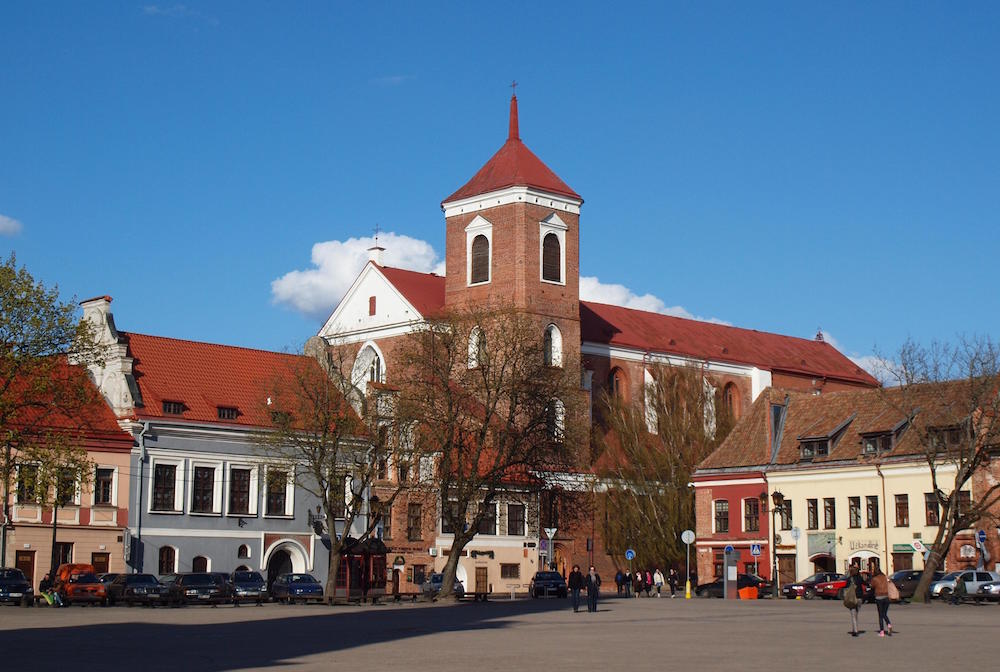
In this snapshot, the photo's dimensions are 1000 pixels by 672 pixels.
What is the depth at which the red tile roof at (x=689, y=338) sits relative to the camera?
8856cm

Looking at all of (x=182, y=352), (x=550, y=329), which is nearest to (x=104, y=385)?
(x=182, y=352)

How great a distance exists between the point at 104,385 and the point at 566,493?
22.1m

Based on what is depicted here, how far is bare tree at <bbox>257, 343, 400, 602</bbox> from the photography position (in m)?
58.5

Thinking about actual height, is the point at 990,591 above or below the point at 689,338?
below

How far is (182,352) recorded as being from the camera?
68.1 m

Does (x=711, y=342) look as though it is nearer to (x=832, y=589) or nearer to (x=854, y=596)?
(x=832, y=589)

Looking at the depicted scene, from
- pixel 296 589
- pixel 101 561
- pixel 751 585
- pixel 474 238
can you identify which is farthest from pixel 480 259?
pixel 296 589

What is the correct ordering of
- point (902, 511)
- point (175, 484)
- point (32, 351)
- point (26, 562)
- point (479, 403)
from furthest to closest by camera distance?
point (479, 403), point (175, 484), point (902, 511), point (26, 562), point (32, 351)

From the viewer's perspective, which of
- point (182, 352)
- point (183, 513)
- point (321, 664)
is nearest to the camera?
point (321, 664)

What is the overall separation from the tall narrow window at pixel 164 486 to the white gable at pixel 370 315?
77.8 ft

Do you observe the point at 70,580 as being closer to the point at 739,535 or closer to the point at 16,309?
the point at 16,309

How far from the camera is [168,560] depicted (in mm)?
61500

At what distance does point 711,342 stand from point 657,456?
22509mm

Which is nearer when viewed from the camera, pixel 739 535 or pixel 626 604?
pixel 626 604
